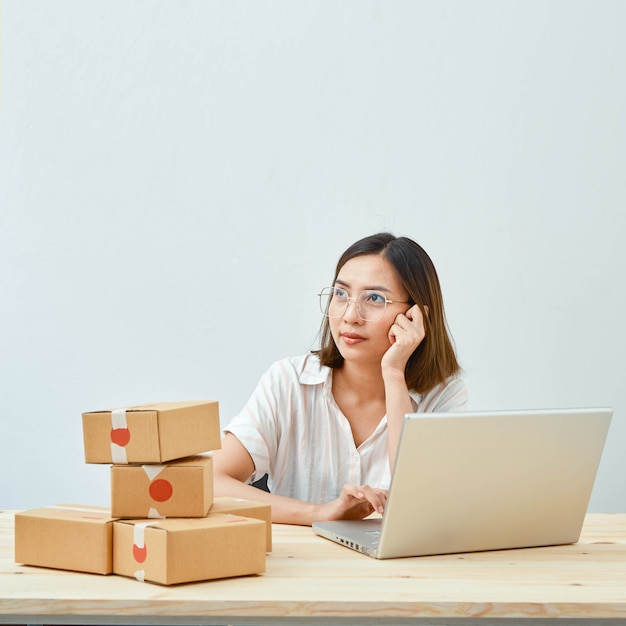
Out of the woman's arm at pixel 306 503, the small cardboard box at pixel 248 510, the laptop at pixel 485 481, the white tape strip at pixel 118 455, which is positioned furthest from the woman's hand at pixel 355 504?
the white tape strip at pixel 118 455

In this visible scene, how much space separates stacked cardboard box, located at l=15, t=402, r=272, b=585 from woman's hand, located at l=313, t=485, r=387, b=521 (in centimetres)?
35

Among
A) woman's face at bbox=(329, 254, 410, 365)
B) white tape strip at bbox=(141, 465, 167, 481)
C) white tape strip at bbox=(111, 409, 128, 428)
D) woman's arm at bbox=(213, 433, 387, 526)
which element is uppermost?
woman's face at bbox=(329, 254, 410, 365)

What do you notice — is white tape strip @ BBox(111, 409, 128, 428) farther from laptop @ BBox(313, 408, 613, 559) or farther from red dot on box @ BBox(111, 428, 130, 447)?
laptop @ BBox(313, 408, 613, 559)

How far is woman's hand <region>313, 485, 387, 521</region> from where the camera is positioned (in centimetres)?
160

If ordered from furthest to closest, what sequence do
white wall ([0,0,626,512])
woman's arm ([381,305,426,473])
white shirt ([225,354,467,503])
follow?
white wall ([0,0,626,512]) < white shirt ([225,354,467,503]) < woman's arm ([381,305,426,473])

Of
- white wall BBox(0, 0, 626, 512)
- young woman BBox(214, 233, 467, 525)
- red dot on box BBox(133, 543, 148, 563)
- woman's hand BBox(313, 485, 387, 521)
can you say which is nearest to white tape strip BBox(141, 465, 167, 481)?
red dot on box BBox(133, 543, 148, 563)

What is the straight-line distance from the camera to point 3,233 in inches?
115

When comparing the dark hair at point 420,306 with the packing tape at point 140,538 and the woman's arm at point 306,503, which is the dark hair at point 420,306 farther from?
the packing tape at point 140,538

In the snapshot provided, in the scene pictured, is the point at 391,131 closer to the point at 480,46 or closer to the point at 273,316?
the point at 480,46

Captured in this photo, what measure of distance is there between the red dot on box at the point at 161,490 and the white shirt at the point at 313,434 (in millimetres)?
802

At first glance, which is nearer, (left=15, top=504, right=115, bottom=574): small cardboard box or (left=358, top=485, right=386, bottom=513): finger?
(left=15, top=504, right=115, bottom=574): small cardboard box

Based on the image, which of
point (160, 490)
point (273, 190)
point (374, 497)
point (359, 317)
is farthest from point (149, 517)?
point (273, 190)

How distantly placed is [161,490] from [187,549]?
123 millimetres

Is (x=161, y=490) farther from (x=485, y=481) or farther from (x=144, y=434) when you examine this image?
(x=485, y=481)
